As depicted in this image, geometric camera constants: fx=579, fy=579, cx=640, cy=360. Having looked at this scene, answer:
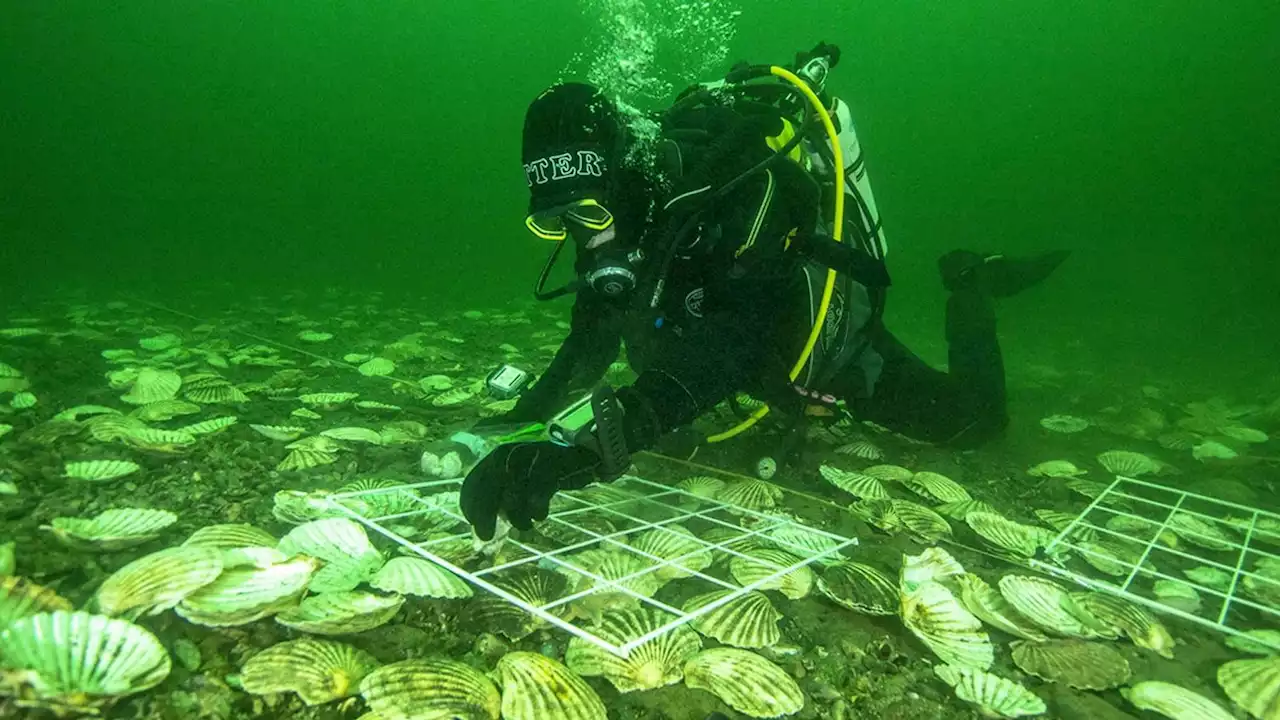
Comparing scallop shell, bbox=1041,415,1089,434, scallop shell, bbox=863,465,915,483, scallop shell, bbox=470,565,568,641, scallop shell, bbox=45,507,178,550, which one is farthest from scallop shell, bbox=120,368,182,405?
scallop shell, bbox=1041,415,1089,434

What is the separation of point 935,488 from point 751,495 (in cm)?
119

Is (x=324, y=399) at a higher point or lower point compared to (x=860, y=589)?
higher

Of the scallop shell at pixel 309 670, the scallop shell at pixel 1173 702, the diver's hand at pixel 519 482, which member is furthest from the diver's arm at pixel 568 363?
the scallop shell at pixel 1173 702

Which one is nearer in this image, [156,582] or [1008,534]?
[156,582]

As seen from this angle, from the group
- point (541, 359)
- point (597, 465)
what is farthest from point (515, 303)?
point (597, 465)

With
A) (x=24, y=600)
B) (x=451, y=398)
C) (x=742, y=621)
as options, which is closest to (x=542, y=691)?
(x=742, y=621)

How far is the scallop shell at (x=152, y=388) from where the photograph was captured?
→ 3928mm

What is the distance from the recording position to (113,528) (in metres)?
2.18

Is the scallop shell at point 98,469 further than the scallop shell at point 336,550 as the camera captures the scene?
Yes

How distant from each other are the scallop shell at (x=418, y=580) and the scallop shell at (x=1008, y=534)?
2515 millimetres

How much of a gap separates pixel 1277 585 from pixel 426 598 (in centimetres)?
368

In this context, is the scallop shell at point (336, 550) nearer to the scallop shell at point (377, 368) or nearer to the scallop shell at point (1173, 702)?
the scallop shell at point (1173, 702)

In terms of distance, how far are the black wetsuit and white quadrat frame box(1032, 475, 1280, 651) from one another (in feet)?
3.49

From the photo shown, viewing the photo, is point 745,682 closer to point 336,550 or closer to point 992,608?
point 992,608
